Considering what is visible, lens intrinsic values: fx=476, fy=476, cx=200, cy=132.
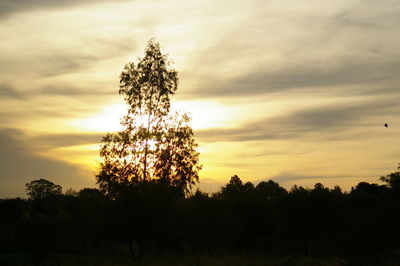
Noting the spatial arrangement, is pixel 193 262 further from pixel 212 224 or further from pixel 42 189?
pixel 42 189

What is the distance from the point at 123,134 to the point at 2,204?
2203 inches

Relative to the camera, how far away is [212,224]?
55156 millimetres

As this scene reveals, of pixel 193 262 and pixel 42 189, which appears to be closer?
pixel 193 262

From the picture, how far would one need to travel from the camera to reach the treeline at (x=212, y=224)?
31.0 m

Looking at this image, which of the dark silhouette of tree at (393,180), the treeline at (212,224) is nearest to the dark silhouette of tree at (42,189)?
the treeline at (212,224)

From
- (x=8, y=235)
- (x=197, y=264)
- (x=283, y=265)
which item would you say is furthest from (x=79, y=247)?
(x=283, y=265)

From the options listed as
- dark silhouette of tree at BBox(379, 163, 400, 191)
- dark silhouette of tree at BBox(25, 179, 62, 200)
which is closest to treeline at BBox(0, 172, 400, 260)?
dark silhouette of tree at BBox(379, 163, 400, 191)

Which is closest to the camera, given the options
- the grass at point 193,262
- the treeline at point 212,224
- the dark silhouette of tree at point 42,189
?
the treeline at point 212,224

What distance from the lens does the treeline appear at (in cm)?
3098

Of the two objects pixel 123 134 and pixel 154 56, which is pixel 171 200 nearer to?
pixel 123 134

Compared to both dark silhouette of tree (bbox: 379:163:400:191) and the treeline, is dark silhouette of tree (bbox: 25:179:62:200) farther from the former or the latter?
dark silhouette of tree (bbox: 379:163:400:191)

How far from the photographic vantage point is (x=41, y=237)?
42.7 m

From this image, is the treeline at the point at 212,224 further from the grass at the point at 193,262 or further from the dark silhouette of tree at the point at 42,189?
the dark silhouette of tree at the point at 42,189

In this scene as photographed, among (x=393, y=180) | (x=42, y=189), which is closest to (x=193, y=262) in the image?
(x=393, y=180)
